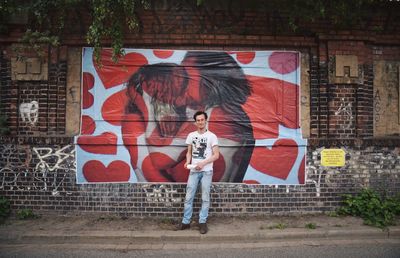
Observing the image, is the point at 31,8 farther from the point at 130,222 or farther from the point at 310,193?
the point at 310,193

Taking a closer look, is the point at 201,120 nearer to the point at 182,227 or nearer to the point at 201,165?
the point at 201,165

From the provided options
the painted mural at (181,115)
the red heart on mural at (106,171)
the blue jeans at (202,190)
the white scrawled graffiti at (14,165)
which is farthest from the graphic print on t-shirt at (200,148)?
→ the white scrawled graffiti at (14,165)

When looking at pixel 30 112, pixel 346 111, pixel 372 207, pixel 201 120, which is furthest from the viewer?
pixel 346 111

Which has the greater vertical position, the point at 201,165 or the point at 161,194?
the point at 201,165

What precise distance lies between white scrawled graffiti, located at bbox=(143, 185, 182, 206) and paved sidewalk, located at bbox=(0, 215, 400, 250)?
41 cm

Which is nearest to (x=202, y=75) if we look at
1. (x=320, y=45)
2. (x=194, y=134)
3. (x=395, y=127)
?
(x=194, y=134)

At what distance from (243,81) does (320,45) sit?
Answer: 5.30 feet

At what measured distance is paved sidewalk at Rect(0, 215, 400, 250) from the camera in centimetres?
538

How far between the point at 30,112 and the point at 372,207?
6349mm

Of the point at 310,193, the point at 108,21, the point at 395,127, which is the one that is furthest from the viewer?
the point at 395,127

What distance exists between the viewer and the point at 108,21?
19.0 ft

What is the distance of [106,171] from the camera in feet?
20.9

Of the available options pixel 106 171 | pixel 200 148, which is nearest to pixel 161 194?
pixel 106 171

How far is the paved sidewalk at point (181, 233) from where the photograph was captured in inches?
212
